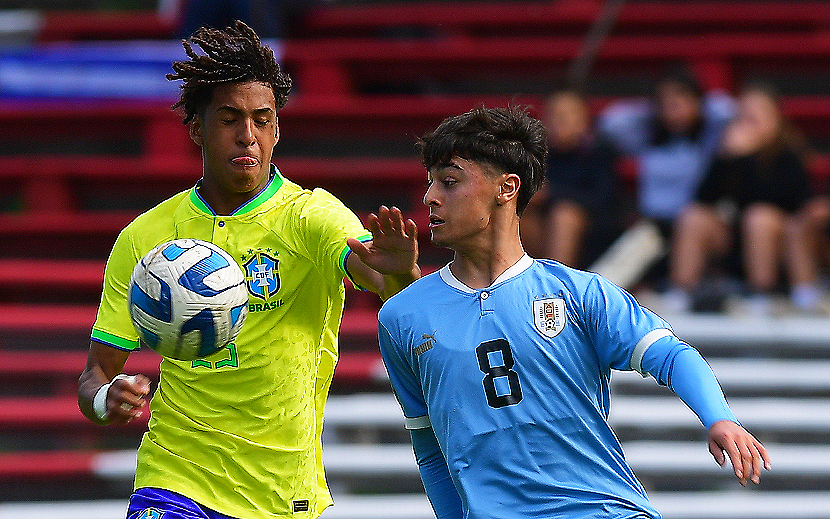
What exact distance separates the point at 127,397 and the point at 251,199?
86cm

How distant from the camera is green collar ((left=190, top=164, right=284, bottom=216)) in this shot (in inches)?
167

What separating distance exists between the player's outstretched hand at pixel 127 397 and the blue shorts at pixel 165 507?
0.41m

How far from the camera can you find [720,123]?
28.5 ft

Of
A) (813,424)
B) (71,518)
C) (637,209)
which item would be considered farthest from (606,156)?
(71,518)

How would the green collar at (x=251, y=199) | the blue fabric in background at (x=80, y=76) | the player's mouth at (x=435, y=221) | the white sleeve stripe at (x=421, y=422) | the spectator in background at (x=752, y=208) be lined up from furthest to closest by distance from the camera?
the blue fabric in background at (x=80, y=76) < the spectator in background at (x=752, y=208) < the green collar at (x=251, y=199) < the white sleeve stripe at (x=421, y=422) < the player's mouth at (x=435, y=221)

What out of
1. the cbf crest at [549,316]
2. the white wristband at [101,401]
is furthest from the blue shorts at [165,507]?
the cbf crest at [549,316]

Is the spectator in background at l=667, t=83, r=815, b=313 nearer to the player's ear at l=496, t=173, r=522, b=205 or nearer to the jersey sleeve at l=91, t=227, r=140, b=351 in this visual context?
the player's ear at l=496, t=173, r=522, b=205

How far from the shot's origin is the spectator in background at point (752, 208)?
27.2ft

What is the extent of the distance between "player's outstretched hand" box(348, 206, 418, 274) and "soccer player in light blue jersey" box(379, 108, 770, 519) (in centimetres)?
18

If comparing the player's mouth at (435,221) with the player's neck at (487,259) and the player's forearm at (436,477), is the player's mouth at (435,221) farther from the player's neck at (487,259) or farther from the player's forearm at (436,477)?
the player's forearm at (436,477)

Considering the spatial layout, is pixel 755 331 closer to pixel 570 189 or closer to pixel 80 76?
pixel 570 189

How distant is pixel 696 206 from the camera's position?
8367 mm

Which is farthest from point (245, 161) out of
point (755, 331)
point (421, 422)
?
Answer: point (755, 331)

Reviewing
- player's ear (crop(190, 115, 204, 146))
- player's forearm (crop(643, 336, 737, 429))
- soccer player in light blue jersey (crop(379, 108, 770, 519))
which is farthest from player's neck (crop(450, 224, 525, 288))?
player's ear (crop(190, 115, 204, 146))
